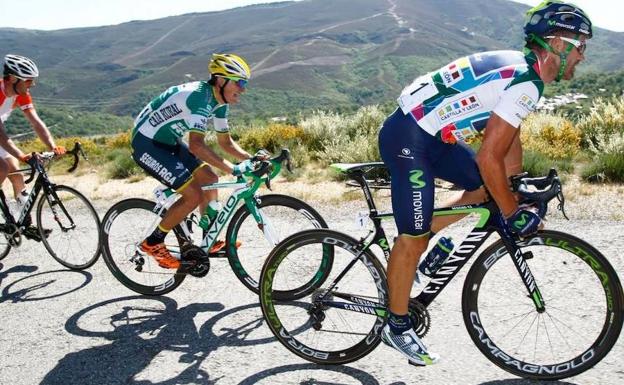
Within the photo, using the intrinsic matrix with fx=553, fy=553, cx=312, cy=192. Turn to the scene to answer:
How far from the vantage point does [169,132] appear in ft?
16.6

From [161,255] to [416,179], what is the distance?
9.03 ft

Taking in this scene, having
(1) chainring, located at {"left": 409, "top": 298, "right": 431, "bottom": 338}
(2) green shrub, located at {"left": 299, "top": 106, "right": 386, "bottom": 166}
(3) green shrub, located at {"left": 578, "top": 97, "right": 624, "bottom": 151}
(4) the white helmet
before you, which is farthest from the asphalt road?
(2) green shrub, located at {"left": 299, "top": 106, "right": 386, "bottom": 166}

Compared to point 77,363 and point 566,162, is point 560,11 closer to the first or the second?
point 77,363

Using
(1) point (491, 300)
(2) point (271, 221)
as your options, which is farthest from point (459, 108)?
(2) point (271, 221)

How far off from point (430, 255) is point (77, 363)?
2.68 m

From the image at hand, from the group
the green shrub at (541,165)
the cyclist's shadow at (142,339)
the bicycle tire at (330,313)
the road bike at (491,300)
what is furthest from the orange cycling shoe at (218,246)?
the green shrub at (541,165)

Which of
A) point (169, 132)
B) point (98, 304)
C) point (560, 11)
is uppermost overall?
point (560, 11)

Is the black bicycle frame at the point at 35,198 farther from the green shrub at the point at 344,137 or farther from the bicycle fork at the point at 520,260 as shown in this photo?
the green shrub at the point at 344,137

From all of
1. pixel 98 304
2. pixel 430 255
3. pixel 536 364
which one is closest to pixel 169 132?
pixel 98 304

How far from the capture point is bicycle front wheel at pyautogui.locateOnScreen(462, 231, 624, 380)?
3.21 metres

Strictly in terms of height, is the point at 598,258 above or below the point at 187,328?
above

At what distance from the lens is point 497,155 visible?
9.75 ft

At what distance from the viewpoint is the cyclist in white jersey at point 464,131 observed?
2977 mm

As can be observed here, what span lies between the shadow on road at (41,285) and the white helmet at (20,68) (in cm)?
215
